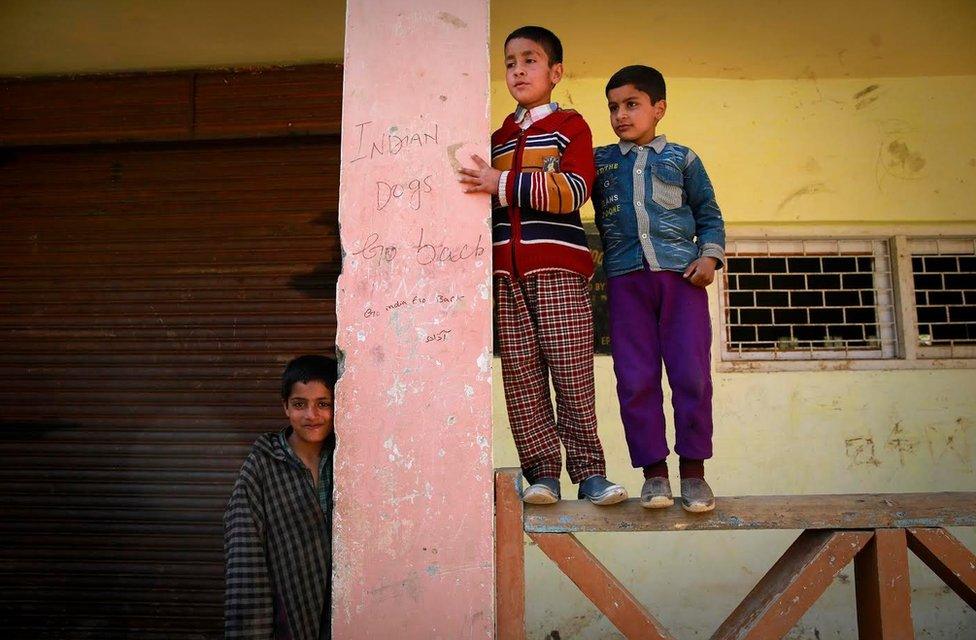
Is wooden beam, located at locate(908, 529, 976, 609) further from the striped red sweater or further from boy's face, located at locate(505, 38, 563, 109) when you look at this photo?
boy's face, located at locate(505, 38, 563, 109)

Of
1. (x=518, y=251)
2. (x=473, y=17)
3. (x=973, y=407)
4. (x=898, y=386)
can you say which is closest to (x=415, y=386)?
(x=518, y=251)

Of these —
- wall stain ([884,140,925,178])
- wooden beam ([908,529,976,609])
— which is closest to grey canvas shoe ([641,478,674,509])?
wooden beam ([908,529,976,609])

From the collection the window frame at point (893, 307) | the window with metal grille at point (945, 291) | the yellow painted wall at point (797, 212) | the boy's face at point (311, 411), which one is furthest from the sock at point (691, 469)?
the window with metal grille at point (945, 291)

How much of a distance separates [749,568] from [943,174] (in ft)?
8.40

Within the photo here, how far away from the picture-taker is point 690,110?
4.48 meters

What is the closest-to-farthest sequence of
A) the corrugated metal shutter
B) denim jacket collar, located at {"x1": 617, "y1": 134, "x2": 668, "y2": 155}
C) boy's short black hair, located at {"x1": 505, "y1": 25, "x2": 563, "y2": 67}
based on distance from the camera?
1. boy's short black hair, located at {"x1": 505, "y1": 25, "x2": 563, "y2": 67}
2. denim jacket collar, located at {"x1": 617, "y1": 134, "x2": 668, "y2": 155}
3. the corrugated metal shutter

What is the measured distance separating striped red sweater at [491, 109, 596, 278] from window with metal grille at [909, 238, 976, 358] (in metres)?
2.92

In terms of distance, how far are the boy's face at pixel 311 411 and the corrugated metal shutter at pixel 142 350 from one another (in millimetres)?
1802

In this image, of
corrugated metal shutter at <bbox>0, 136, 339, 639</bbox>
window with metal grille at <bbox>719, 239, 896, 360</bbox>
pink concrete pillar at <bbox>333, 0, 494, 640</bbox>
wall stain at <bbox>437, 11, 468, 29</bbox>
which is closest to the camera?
pink concrete pillar at <bbox>333, 0, 494, 640</bbox>

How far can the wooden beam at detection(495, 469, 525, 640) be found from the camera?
2.12 meters

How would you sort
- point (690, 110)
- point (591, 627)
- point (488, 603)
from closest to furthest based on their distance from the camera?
1. point (488, 603)
2. point (591, 627)
3. point (690, 110)

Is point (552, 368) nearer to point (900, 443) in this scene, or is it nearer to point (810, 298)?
point (810, 298)

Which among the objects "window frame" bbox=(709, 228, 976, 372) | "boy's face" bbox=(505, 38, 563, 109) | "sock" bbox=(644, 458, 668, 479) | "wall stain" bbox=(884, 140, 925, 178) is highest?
"wall stain" bbox=(884, 140, 925, 178)

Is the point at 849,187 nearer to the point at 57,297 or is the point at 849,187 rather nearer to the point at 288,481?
the point at 288,481
